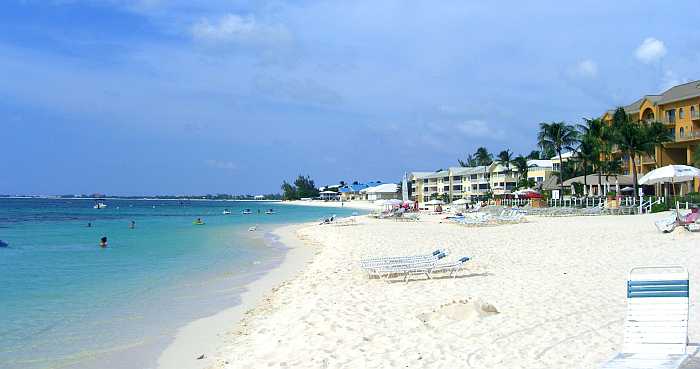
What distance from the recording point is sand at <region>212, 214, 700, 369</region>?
7.24 metres

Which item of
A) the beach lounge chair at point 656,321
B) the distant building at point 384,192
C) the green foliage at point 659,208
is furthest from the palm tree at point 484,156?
the beach lounge chair at point 656,321

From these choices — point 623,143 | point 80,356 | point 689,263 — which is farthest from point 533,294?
point 623,143

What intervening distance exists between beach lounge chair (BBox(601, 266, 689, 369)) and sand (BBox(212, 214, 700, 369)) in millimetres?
546

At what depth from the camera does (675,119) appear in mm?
50719

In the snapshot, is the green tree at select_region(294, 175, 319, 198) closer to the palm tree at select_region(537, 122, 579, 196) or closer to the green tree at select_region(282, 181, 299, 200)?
the green tree at select_region(282, 181, 299, 200)

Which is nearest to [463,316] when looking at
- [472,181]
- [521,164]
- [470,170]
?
[521,164]

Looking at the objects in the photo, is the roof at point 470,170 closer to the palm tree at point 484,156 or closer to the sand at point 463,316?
the palm tree at point 484,156

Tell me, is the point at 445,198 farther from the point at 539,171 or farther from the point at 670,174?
the point at 670,174

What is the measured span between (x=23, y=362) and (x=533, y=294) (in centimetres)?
836

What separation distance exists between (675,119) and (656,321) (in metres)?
51.1

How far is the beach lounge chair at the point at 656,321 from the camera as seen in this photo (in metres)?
5.88

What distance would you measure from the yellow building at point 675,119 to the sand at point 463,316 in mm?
36657

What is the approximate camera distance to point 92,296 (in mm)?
14547

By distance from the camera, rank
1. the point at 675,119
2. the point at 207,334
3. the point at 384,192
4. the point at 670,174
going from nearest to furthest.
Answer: the point at 207,334 < the point at 670,174 < the point at 675,119 < the point at 384,192
